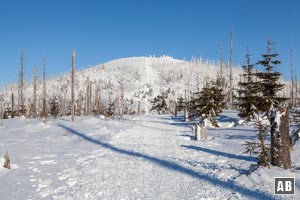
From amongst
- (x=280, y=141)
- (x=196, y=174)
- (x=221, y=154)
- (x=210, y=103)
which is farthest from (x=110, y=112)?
(x=280, y=141)

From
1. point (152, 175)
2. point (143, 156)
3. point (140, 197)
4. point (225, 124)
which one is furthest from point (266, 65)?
point (140, 197)

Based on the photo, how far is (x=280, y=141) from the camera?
357 inches

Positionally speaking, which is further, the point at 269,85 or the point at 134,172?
the point at 269,85

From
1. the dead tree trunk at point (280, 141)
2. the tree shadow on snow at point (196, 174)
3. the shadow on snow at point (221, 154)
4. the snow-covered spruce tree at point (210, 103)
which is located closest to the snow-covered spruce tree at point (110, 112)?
the snow-covered spruce tree at point (210, 103)

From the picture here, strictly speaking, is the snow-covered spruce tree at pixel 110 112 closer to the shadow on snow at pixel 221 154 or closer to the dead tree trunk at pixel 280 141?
the shadow on snow at pixel 221 154

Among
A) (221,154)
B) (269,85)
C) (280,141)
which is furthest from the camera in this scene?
(269,85)

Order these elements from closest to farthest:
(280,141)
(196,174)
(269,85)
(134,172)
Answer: (280,141), (196,174), (134,172), (269,85)

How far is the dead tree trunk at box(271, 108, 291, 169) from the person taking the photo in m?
8.98

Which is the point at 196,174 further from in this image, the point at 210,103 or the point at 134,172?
the point at 210,103

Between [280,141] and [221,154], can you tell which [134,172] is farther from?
[280,141]

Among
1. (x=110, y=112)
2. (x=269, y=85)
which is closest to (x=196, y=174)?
(x=269, y=85)

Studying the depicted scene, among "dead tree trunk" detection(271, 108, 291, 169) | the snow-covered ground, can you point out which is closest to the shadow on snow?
the snow-covered ground

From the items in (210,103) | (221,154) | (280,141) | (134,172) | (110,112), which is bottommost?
(134,172)

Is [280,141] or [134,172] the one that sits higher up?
[280,141]
